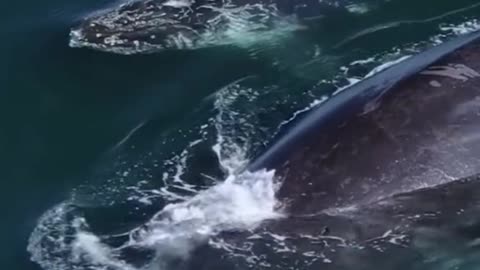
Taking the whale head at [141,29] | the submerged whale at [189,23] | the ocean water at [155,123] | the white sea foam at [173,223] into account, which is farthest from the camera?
the whale head at [141,29]

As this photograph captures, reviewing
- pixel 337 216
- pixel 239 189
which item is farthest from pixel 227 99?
pixel 337 216

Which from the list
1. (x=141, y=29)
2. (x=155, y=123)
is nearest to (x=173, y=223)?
(x=155, y=123)

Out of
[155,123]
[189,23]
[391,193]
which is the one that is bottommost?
[391,193]

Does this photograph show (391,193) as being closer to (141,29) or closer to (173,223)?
(173,223)

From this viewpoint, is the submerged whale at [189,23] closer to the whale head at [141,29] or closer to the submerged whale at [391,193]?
the whale head at [141,29]

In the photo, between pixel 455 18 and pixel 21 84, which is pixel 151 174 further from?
pixel 455 18

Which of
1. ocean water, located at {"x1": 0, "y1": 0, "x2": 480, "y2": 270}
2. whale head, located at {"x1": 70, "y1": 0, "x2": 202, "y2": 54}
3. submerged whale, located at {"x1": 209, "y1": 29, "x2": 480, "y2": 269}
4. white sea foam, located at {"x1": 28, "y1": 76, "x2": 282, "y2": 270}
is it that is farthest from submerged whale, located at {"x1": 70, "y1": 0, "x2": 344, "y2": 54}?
submerged whale, located at {"x1": 209, "y1": 29, "x2": 480, "y2": 269}

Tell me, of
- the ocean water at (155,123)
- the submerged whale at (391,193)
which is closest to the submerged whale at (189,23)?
the ocean water at (155,123)

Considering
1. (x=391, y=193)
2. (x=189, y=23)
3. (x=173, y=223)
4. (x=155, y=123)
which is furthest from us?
(x=189, y=23)
